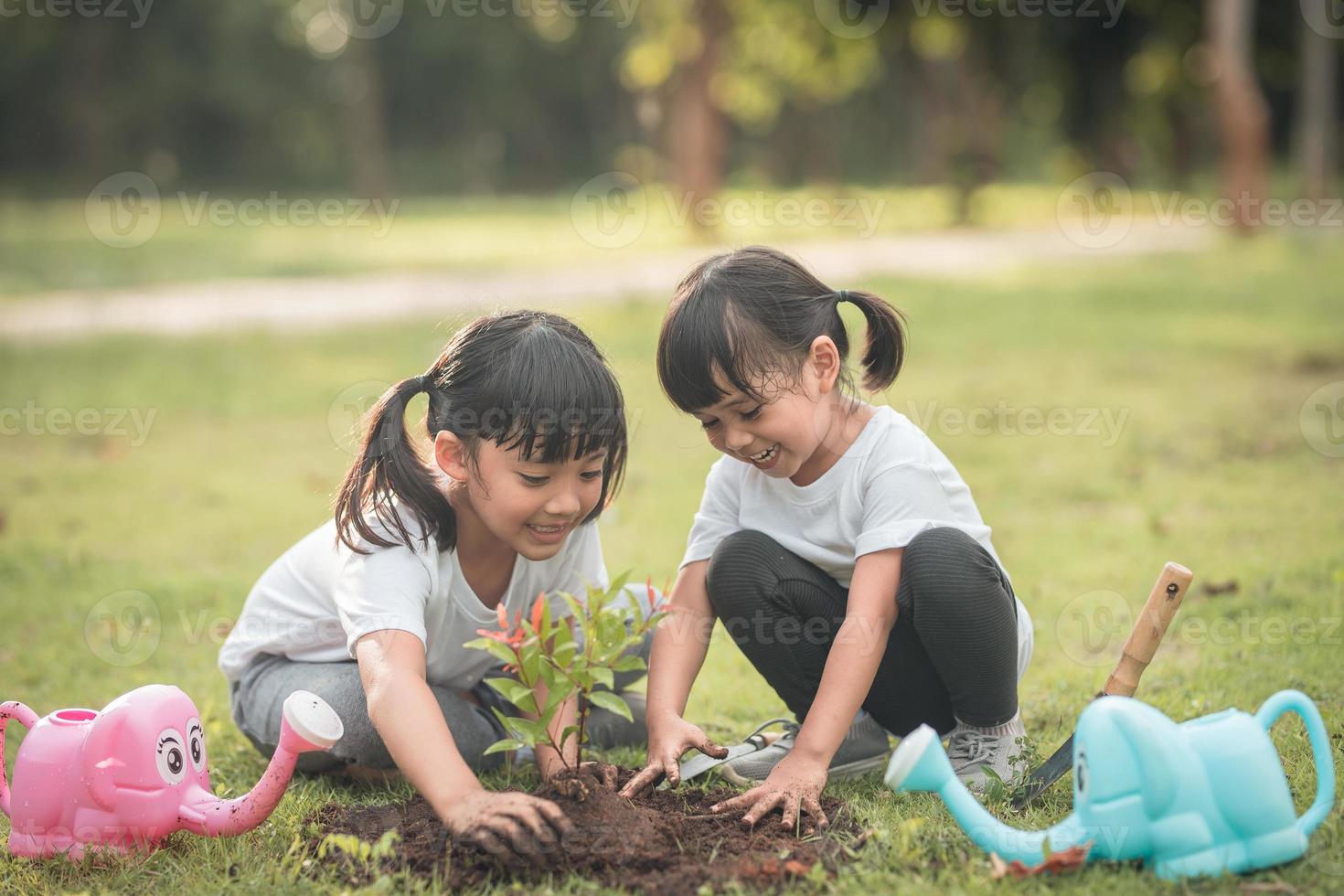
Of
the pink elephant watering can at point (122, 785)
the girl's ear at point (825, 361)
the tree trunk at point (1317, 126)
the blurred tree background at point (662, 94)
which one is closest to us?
the pink elephant watering can at point (122, 785)

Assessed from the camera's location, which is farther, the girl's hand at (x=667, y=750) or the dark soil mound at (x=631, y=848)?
the girl's hand at (x=667, y=750)

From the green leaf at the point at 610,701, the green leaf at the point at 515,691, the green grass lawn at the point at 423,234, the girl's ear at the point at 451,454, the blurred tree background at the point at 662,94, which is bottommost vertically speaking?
the green leaf at the point at 610,701

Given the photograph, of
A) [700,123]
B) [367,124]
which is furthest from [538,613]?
[367,124]

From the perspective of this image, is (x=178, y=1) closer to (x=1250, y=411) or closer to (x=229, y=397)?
(x=229, y=397)

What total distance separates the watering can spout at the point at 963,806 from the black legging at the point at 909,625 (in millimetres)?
469

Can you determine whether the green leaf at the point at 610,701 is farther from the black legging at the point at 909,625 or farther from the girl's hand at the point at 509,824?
the black legging at the point at 909,625

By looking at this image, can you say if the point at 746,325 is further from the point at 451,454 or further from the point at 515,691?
the point at 515,691

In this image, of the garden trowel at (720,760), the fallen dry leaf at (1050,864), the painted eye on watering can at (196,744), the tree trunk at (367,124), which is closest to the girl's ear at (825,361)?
the garden trowel at (720,760)

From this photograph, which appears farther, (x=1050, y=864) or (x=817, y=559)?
(x=817, y=559)

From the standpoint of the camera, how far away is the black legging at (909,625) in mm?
2746

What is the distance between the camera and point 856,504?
2936 millimetres

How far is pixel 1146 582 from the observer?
15.3 ft

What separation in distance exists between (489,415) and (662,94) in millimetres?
28646

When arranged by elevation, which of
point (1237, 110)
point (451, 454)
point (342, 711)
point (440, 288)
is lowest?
point (342, 711)
